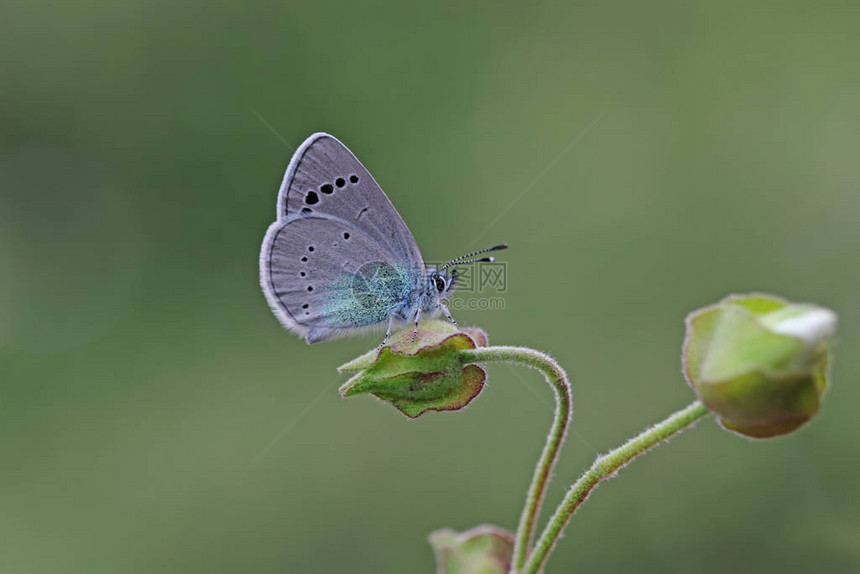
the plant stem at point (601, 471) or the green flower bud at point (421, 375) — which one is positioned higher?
the green flower bud at point (421, 375)

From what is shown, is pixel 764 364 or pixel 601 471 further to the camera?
pixel 601 471

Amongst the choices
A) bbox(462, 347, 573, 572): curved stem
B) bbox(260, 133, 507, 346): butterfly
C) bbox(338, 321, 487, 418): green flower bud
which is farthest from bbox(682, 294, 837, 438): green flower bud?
bbox(260, 133, 507, 346): butterfly

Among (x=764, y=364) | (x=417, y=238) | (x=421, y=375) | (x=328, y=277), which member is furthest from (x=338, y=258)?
(x=417, y=238)

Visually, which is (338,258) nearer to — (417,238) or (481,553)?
(481,553)

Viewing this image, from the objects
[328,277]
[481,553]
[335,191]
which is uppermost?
[335,191]

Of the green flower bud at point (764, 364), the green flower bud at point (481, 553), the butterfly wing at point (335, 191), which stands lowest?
the green flower bud at point (481, 553)

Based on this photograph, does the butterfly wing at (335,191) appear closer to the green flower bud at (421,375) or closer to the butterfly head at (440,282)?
the butterfly head at (440,282)

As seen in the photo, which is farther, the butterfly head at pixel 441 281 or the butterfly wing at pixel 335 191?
the butterfly head at pixel 441 281

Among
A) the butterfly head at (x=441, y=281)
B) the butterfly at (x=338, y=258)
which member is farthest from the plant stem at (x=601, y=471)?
the butterfly head at (x=441, y=281)
